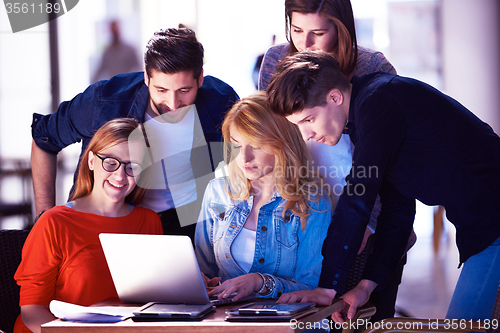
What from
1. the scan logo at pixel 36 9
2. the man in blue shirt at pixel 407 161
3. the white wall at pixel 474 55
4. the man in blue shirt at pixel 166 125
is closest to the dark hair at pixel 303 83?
the man in blue shirt at pixel 407 161

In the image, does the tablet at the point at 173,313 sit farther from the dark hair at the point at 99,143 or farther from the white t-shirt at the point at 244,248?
the dark hair at the point at 99,143

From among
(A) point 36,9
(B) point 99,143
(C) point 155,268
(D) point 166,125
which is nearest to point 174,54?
(D) point 166,125

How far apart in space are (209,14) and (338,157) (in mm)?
1200

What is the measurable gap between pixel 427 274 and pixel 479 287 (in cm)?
285

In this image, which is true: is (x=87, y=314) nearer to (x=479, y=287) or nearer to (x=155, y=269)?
(x=155, y=269)

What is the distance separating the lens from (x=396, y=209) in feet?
5.48

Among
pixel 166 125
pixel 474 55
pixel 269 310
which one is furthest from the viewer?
pixel 474 55

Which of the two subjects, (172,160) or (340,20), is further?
(172,160)

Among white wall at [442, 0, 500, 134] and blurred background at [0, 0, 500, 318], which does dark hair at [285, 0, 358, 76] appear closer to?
blurred background at [0, 0, 500, 318]

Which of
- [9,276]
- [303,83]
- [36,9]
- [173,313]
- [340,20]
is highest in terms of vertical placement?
[36,9]

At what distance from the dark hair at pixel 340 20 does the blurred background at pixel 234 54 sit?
2.15 ft

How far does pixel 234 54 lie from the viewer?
2.61 m

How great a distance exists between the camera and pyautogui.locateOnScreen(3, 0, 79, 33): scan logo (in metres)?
3.03

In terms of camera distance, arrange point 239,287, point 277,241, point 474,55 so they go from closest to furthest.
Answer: point 239,287 < point 277,241 < point 474,55
